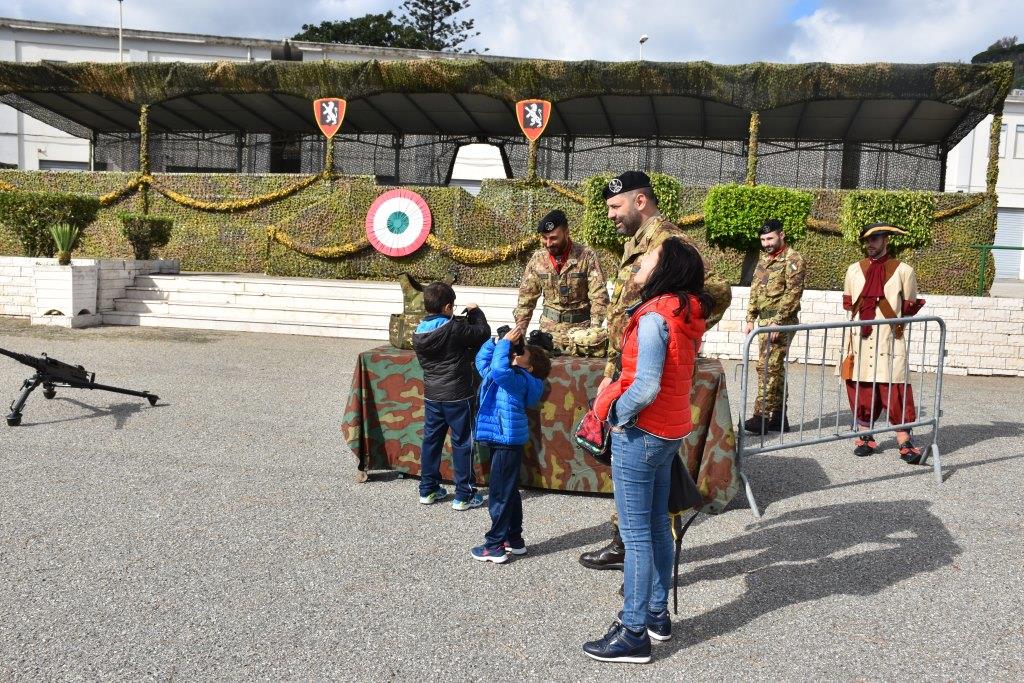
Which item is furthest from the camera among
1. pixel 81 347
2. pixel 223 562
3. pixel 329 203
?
pixel 329 203

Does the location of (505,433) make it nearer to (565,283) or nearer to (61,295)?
(565,283)

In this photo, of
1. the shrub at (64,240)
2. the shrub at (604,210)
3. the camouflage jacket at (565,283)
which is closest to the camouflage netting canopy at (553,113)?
the shrub at (604,210)

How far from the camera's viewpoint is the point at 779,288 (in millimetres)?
6988

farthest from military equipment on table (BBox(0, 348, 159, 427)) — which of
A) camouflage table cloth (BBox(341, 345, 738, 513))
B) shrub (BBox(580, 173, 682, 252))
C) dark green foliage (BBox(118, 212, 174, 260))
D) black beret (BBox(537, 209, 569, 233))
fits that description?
dark green foliage (BBox(118, 212, 174, 260))

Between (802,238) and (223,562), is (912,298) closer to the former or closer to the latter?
(223,562)

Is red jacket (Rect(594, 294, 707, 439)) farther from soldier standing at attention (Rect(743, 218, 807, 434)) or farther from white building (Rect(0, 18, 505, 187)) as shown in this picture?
white building (Rect(0, 18, 505, 187))

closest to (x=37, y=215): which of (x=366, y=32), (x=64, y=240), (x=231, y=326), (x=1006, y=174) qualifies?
(x=64, y=240)

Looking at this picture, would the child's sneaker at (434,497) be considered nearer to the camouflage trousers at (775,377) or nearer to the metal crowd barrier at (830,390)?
the metal crowd barrier at (830,390)

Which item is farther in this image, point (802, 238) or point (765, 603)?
point (802, 238)

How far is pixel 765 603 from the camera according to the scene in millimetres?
3650

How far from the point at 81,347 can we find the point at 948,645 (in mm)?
11285

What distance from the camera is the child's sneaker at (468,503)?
4918 millimetres

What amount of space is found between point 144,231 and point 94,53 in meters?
22.7

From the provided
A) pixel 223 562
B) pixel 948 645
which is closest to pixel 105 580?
pixel 223 562
